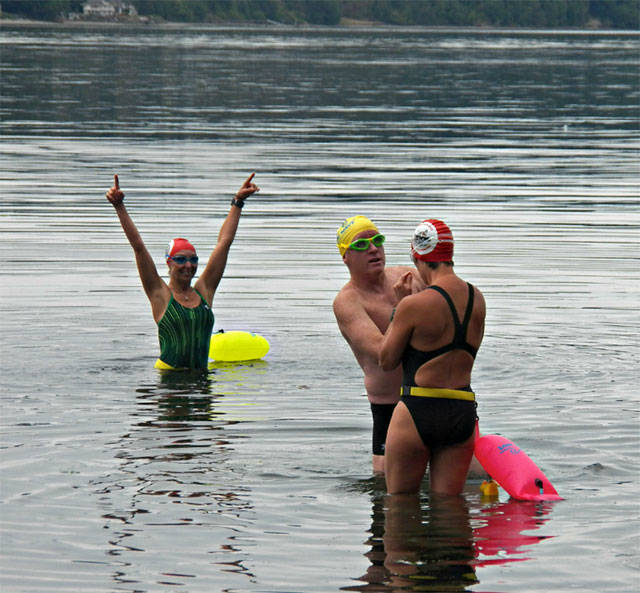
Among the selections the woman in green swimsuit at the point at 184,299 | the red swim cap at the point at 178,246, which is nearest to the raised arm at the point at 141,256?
the woman in green swimsuit at the point at 184,299

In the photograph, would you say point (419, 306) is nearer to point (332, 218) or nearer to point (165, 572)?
point (165, 572)

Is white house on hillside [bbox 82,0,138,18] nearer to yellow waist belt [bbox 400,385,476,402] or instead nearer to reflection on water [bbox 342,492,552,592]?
reflection on water [bbox 342,492,552,592]

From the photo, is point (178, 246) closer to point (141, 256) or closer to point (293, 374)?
point (141, 256)

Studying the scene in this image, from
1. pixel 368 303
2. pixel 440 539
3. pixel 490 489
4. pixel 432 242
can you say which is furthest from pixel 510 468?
pixel 432 242

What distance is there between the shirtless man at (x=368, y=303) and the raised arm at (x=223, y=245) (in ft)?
9.96

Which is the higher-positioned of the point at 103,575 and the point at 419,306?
the point at 419,306

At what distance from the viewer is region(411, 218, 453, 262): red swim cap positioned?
9.29 metres

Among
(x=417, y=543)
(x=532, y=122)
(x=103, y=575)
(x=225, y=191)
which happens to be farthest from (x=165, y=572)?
(x=532, y=122)

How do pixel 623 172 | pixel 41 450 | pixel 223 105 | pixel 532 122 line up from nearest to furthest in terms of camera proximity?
pixel 41 450
pixel 623 172
pixel 532 122
pixel 223 105

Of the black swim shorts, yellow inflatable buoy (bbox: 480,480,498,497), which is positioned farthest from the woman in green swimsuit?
yellow inflatable buoy (bbox: 480,480,498,497)

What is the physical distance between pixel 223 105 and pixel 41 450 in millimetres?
42371

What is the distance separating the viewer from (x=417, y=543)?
31.0 feet

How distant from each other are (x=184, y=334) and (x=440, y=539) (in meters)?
5.53

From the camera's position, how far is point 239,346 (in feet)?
50.4
